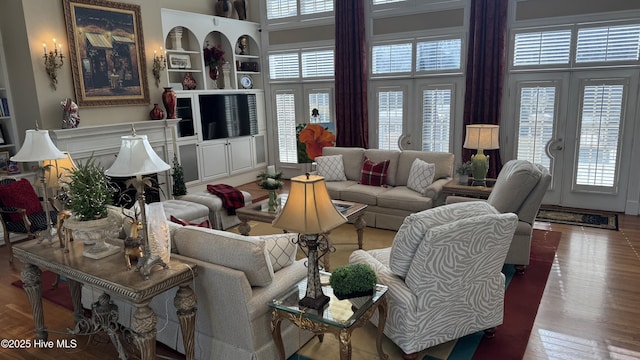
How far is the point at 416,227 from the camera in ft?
9.04

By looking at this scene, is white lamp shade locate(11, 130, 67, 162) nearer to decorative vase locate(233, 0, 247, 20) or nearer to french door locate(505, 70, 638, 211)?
decorative vase locate(233, 0, 247, 20)

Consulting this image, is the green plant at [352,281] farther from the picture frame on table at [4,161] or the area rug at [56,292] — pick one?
the picture frame on table at [4,161]

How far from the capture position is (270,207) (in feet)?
16.6

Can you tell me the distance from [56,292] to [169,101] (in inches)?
143

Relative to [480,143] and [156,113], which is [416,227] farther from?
[156,113]

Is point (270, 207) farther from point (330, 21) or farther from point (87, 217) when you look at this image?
point (330, 21)

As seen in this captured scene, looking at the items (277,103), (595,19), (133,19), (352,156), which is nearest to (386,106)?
(352,156)

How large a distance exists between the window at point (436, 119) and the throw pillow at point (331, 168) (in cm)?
182

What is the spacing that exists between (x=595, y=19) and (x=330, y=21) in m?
4.22

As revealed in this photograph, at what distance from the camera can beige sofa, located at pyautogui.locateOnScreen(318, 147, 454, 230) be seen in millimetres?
5527

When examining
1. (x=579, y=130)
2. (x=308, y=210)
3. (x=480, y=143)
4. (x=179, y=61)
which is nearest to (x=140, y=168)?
(x=308, y=210)

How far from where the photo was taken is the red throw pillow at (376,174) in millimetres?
6105

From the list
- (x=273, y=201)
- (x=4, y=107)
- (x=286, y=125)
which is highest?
(x=4, y=107)

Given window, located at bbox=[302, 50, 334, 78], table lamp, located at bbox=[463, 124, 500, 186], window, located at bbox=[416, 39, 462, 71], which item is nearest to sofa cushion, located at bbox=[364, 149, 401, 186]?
table lamp, located at bbox=[463, 124, 500, 186]
